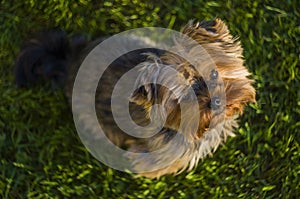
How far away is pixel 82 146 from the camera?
3.24m

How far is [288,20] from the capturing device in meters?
3.31

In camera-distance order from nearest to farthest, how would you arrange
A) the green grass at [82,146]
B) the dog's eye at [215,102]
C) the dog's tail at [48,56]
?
the dog's eye at [215,102] → the dog's tail at [48,56] → the green grass at [82,146]

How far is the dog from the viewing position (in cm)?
240

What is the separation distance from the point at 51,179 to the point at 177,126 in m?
1.20

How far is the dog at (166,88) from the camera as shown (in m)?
2.40

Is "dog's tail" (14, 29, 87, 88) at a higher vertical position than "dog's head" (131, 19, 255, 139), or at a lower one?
higher

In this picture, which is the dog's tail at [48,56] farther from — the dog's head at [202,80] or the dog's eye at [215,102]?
the dog's eye at [215,102]

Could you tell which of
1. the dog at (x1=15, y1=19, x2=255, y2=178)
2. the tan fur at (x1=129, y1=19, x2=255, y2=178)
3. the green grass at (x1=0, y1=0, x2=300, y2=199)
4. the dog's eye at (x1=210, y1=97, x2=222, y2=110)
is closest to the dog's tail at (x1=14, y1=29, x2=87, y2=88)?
the dog at (x1=15, y1=19, x2=255, y2=178)

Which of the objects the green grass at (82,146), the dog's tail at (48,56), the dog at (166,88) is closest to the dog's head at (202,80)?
the dog at (166,88)

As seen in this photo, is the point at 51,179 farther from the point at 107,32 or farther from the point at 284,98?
the point at 284,98

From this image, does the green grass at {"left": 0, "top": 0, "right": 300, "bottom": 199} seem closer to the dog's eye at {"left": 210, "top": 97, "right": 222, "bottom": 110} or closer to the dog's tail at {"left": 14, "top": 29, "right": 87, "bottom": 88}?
the dog's tail at {"left": 14, "top": 29, "right": 87, "bottom": 88}

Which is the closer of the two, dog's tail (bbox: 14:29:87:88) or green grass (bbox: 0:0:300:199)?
dog's tail (bbox: 14:29:87:88)

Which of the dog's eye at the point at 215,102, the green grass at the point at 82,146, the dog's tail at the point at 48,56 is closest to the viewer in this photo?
the dog's eye at the point at 215,102

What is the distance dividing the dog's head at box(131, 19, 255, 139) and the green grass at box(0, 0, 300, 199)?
32.7 inches
